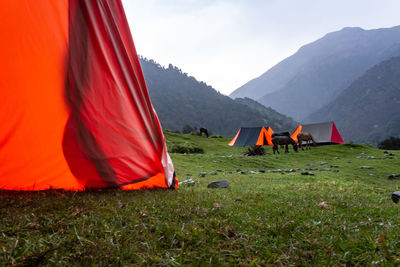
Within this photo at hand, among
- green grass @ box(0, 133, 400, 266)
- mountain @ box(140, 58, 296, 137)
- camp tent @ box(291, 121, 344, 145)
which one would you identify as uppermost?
mountain @ box(140, 58, 296, 137)

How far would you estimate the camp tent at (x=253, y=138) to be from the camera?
1243 inches

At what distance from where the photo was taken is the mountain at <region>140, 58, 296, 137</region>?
110750mm

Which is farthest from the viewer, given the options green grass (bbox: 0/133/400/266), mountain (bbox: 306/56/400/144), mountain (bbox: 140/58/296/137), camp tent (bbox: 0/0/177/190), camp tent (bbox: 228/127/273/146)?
mountain (bbox: 306/56/400/144)

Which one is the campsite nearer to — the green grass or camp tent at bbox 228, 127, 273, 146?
the green grass

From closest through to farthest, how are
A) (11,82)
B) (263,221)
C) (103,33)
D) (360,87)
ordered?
(263,221) < (11,82) < (103,33) < (360,87)

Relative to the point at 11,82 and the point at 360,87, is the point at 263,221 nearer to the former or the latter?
the point at 11,82

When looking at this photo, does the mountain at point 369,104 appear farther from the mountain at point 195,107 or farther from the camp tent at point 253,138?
the camp tent at point 253,138

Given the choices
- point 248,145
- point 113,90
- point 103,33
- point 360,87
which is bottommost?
point 248,145

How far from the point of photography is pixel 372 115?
14188 cm

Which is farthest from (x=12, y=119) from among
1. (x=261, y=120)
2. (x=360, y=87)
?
(x=360, y=87)

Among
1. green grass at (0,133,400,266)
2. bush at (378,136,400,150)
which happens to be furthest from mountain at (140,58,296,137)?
green grass at (0,133,400,266)

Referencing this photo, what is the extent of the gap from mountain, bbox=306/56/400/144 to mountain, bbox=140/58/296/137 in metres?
45.1

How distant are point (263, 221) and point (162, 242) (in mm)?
1337

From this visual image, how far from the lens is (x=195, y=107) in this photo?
417 ft
